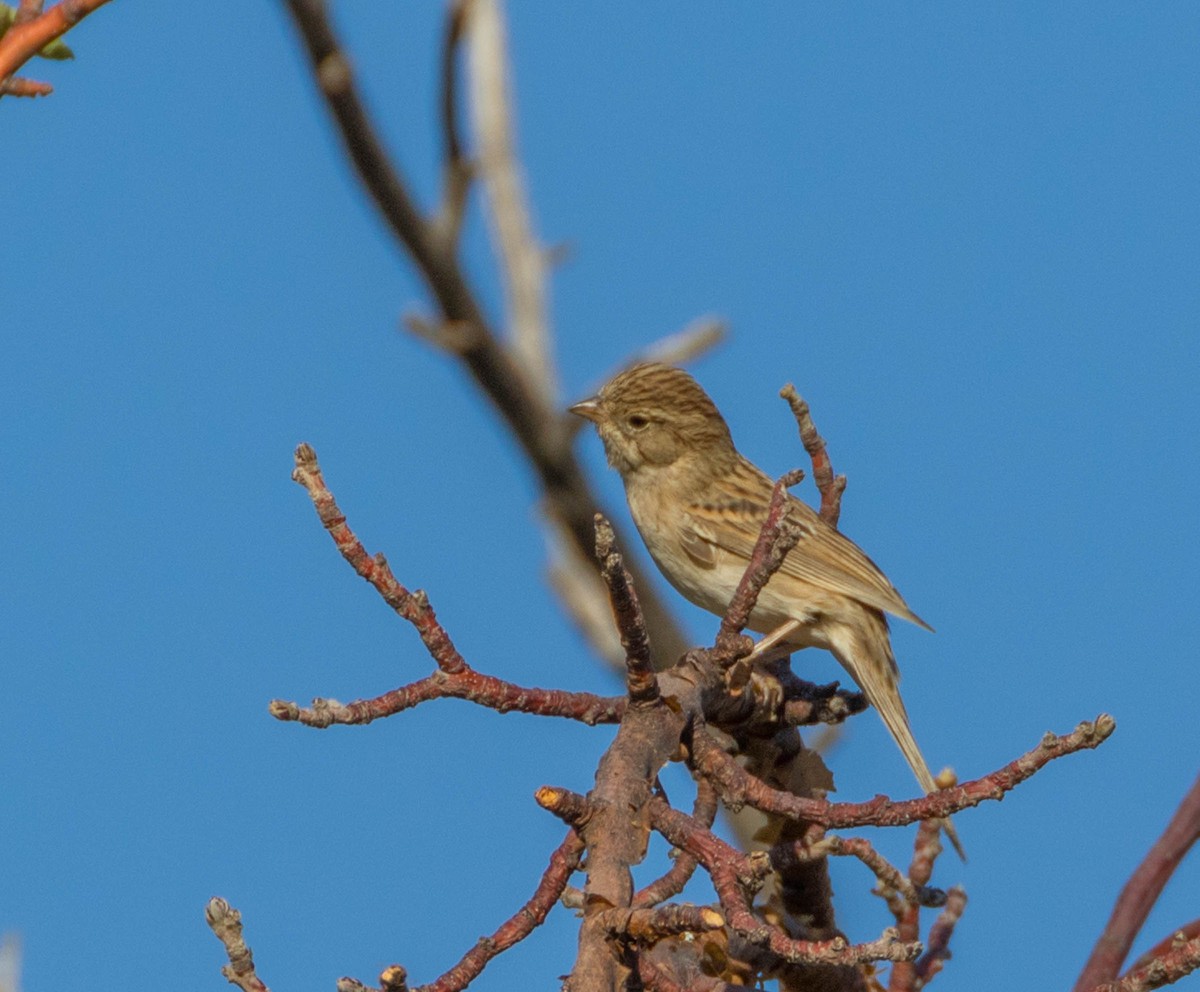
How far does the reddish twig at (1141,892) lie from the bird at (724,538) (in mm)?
2486

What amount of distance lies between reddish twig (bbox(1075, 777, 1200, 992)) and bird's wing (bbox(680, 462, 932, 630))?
2.90 metres

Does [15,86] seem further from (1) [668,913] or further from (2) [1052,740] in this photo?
(2) [1052,740]

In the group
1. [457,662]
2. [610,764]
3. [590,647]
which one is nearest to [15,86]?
[457,662]

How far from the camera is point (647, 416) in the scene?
26.0 ft

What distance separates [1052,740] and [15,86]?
1.75 meters

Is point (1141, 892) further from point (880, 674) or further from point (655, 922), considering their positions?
point (880, 674)

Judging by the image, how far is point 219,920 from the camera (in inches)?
93.4

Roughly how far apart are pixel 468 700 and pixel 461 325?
478cm

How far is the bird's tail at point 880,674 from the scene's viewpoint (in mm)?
6555

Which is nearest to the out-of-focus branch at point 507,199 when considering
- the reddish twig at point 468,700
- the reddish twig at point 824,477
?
the reddish twig at point 824,477

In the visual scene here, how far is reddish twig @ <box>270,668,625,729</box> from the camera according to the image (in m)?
2.66

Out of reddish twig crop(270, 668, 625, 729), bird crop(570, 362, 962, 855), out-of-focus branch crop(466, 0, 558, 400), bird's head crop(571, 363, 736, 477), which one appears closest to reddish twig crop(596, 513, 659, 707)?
reddish twig crop(270, 668, 625, 729)

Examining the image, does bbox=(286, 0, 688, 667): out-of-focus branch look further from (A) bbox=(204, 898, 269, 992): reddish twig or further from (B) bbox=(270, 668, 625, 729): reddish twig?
(A) bbox=(204, 898, 269, 992): reddish twig

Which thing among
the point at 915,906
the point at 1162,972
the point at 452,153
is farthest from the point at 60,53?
the point at 452,153
